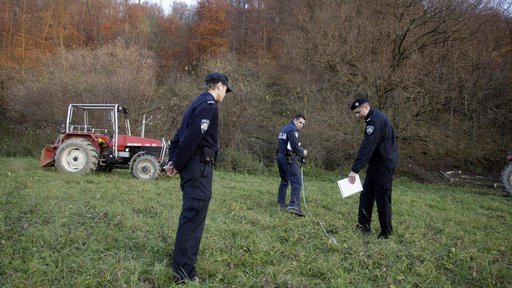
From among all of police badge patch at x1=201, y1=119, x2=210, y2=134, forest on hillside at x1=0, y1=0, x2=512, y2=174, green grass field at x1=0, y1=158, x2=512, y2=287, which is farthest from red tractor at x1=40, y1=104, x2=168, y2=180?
police badge patch at x1=201, y1=119, x2=210, y2=134

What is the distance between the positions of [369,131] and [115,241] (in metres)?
3.64

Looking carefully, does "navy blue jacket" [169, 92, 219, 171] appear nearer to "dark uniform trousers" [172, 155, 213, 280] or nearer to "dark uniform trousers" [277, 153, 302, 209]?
"dark uniform trousers" [172, 155, 213, 280]

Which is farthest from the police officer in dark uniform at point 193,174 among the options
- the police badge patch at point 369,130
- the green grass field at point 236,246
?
the police badge patch at point 369,130

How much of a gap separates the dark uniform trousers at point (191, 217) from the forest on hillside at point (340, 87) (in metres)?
11.6

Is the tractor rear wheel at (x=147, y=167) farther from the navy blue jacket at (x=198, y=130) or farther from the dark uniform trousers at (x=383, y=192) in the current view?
the navy blue jacket at (x=198, y=130)

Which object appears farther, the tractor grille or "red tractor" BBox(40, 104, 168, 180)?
the tractor grille

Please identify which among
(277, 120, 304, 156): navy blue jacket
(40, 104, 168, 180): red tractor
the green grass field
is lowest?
the green grass field

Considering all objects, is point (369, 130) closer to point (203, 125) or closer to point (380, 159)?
point (380, 159)

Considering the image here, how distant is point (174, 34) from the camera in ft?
105

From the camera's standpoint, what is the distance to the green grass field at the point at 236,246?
3387mm

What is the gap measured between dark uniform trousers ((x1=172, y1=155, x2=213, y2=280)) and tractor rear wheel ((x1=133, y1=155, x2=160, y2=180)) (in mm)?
7305

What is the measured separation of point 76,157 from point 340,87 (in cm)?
1108

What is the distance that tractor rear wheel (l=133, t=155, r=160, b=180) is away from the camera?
10305 millimetres

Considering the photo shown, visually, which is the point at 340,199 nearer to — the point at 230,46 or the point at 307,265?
the point at 307,265
